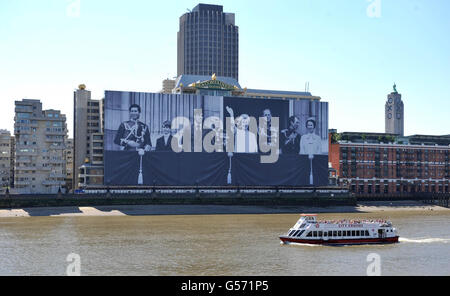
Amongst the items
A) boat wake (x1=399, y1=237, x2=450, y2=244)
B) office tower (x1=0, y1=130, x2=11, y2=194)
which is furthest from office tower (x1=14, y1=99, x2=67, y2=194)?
boat wake (x1=399, y1=237, x2=450, y2=244)

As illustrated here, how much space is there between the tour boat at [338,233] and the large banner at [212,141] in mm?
88238

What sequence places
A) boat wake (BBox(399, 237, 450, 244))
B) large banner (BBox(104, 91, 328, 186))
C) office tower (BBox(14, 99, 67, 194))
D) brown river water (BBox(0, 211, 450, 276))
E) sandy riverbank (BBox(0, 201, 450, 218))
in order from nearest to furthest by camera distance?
1. brown river water (BBox(0, 211, 450, 276))
2. boat wake (BBox(399, 237, 450, 244))
3. sandy riverbank (BBox(0, 201, 450, 218))
4. office tower (BBox(14, 99, 67, 194))
5. large banner (BBox(104, 91, 328, 186))

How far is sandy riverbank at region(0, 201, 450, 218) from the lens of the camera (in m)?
127

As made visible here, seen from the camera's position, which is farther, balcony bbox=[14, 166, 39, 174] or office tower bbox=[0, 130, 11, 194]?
office tower bbox=[0, 130, 11, 194]

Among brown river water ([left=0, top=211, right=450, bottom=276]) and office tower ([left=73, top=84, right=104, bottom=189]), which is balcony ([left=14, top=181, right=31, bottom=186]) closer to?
office tower ([left=73, top=84, right=104, bottom=189])

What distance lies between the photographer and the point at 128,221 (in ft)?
372

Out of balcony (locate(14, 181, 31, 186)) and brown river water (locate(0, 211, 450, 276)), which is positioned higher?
balcony (locate(14, 181, 31, 186))

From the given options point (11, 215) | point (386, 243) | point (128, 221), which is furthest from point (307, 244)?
point (11, 215)

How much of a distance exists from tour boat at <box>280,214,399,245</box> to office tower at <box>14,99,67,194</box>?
332ft
